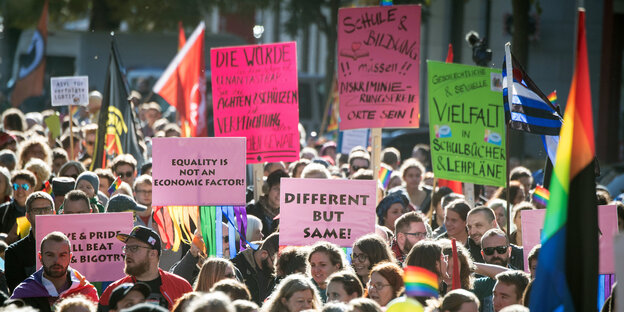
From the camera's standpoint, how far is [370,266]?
685 centimetres

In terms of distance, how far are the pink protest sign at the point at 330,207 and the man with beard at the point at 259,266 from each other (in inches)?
10.6

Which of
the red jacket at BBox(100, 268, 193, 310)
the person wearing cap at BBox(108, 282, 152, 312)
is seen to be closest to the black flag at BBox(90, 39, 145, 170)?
the red jacket at BBox(100, 268, 193, 310)

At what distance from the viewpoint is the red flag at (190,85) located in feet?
39.1

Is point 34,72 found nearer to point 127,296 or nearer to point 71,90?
point 71,90

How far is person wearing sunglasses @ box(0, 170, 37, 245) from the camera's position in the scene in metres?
9.05

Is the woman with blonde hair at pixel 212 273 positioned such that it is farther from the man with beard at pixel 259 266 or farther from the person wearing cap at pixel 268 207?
the person wearing cap at pixel 268 207

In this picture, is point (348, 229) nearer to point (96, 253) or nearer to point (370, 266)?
point (370, 266)

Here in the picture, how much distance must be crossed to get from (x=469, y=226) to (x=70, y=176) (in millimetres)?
4388

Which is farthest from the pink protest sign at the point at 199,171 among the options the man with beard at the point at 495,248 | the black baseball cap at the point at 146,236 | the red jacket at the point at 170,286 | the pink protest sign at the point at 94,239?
the man with beard at the point at 495,248

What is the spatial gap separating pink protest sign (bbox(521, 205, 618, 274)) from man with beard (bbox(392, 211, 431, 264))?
0.76 metres

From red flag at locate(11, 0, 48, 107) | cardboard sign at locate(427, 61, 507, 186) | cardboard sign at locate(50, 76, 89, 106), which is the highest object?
red flag at locate(11, 0, 48, 107)

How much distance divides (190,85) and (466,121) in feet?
12.7

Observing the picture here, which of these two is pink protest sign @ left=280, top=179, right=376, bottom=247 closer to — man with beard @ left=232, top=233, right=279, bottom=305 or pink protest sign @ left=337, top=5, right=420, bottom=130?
man with beard @ left=232, top=233, right=279, bottom=305

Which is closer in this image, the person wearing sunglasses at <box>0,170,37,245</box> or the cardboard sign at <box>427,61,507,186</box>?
the person wearing sunglasses at <box>0,170,37,245</box>
